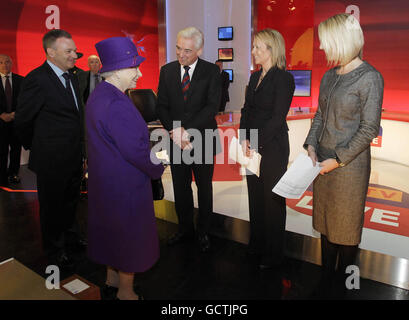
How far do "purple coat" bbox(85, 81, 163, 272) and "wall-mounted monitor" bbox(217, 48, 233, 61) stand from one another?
6.44 metres

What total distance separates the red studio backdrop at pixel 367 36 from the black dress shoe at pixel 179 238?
4925mm

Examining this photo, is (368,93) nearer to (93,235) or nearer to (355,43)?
(355,43)

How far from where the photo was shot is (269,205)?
247cm

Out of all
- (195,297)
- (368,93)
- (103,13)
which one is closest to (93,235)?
(195,297)

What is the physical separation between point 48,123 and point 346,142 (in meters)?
2.03

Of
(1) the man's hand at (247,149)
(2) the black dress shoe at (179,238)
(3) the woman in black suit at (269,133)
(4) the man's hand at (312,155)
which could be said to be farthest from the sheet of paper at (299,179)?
(2) the black dress shoe at (179,238)

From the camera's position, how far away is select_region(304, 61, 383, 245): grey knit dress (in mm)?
1729

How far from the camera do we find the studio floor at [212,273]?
2.30 meters

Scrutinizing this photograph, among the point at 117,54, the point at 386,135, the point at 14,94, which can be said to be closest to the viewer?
the point at 117,54

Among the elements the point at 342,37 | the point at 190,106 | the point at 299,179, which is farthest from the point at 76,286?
the point at 342,37

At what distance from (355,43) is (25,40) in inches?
222

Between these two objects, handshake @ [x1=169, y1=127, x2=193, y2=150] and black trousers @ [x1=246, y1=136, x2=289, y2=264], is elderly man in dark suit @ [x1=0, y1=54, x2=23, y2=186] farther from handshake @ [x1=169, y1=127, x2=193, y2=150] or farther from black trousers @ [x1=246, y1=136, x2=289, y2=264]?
black trousers @ [x1=246, y1=136, x2=289, y2=264]

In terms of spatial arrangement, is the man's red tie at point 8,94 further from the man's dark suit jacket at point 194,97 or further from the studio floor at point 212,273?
the man's dark suit jacket at point 194,97

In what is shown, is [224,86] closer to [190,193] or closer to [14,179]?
[14,179]
